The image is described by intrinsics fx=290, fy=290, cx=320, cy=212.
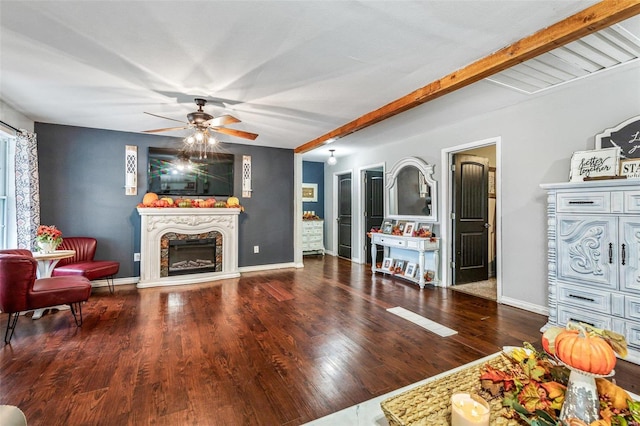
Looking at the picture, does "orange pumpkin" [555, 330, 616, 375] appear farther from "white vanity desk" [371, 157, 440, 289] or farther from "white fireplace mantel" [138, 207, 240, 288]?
"white fireplace mantel" [138, 207, 240, 288]

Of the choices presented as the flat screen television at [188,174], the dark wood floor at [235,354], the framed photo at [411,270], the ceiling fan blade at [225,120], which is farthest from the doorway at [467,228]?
the flat screen television at [188,174]

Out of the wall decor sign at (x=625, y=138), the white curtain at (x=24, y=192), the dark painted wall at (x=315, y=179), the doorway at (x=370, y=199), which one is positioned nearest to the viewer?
the wall decor sign at (x=625, y=138)

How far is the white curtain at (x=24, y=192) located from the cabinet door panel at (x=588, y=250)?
6118mm

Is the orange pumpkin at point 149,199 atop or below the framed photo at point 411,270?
atop

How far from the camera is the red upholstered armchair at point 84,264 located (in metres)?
3.82

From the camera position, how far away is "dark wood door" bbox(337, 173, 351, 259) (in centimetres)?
709

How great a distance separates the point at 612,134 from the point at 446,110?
164 cm

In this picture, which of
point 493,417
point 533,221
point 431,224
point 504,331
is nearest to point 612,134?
point 533,221

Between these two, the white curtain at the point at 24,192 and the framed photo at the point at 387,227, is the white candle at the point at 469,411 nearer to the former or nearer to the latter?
the framed photo at the point at 387,227

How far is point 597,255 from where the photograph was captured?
2553 millimetres

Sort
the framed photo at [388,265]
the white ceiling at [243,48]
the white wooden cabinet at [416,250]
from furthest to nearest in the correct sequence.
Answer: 1. the framed photo at [388,265]
2. the white wooden cabinet at [416,250]
3. the white ceiling at [243,48]

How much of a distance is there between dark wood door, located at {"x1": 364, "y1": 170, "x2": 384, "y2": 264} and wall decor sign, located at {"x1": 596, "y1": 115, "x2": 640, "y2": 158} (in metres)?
3.93

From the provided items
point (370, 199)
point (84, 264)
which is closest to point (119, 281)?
point (84, 264)

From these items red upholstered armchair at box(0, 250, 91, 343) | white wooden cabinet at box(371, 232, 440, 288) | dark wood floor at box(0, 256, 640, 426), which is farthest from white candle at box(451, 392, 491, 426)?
white wooden cabinet at box(371, 232, 440, 288)
